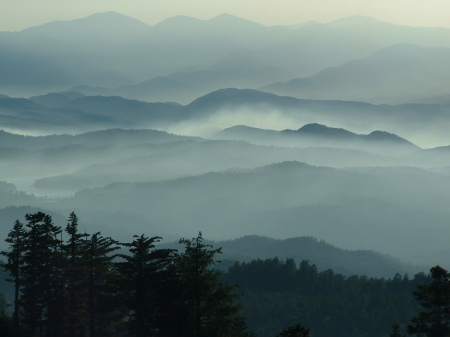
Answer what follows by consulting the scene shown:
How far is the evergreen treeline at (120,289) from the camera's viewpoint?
56.2 metres

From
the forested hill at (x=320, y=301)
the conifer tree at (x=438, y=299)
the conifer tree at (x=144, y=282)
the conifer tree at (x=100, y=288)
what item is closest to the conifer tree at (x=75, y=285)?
the conifer tree at (x=100, y=288)

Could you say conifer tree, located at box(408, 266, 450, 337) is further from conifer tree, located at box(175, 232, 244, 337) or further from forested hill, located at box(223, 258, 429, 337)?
forested hill, located at box(223, 258, 429, 337)

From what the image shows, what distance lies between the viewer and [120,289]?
59.5 metres

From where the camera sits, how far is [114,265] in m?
59.6

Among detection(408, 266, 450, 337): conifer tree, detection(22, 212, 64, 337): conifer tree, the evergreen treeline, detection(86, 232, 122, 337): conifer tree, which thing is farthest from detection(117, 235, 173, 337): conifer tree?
detection(408, 266, 450, 337): conifer tree

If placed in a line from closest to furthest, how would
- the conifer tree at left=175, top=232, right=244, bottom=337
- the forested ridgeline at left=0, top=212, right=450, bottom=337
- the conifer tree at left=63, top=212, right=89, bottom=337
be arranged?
the conifer tree at left=175, top=232, right=244, bottom=337 → the forested ridgeline at left=0, top=212, right=450, bottom=337 → the conifer tree at left=63, top=212, right=89, bottom=337

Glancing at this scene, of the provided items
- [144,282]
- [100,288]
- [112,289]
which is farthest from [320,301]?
[144,282]

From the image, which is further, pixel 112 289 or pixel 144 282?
pixel 112 289

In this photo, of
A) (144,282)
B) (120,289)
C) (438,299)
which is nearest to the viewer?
(438,299)

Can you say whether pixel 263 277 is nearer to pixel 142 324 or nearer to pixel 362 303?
pixel 362 303

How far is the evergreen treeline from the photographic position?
56188 mm

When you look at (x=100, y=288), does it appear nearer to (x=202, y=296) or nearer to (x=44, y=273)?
(x=44, y=273)

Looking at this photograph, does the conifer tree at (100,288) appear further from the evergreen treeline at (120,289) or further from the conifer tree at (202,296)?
the conifer tree at (202,296)

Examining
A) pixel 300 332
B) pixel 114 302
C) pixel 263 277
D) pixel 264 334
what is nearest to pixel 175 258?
pixel 114 302
